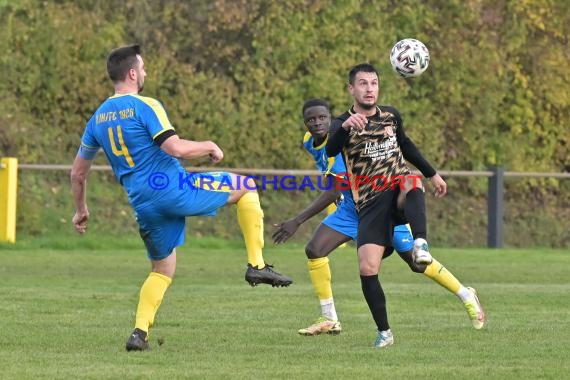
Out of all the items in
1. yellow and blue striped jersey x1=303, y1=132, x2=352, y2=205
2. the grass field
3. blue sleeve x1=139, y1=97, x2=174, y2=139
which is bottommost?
the grass field

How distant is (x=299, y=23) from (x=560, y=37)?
17.5 feet

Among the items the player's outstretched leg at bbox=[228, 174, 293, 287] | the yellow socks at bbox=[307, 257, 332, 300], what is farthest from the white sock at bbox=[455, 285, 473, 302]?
the player's outstretched leg at bbox=[228, 174, 293, 287]

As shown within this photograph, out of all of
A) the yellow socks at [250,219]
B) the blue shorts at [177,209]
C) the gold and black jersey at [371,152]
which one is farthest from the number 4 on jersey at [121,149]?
the gold and black jersey at [371,152]

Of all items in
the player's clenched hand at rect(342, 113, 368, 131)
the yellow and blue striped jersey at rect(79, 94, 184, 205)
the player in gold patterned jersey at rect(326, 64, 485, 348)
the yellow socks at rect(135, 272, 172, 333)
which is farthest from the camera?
the player in gold patterned jersey at rect(326, 64, 485, 348)

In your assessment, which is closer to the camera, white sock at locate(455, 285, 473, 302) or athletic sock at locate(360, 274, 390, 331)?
athletic sock at locate(360, 274, 390, 331)

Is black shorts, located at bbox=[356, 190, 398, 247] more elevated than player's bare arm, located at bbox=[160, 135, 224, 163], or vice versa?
player's bare arm, located at bbox=[160, 135, 224, 163]

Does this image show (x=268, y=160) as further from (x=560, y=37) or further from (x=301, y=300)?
(x=301, y=300)

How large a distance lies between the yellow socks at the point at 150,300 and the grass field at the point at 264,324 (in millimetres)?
230

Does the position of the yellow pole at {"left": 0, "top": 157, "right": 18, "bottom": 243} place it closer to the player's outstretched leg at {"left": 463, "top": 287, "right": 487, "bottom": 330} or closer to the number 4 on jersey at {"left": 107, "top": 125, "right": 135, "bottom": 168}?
the player's outstretched leg at {"left": 463, "top": 287, "right": 487, "bottom": 330}

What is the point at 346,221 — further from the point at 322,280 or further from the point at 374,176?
the point at 374,176

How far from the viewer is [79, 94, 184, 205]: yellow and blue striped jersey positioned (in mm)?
8664

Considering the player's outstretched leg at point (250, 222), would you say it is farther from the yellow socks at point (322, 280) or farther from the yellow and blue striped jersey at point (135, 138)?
the yellow socks at point (322, 280)

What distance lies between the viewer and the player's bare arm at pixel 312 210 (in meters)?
9.98

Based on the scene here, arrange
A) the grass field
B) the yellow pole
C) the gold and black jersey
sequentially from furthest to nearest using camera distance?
the yellow pole, the gold and black jersey, the grass field
